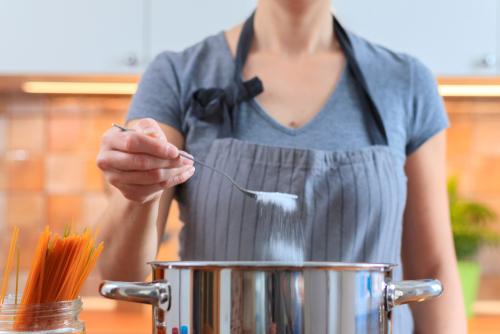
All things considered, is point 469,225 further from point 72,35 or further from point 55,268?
point 55,268

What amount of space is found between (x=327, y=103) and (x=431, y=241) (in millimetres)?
229

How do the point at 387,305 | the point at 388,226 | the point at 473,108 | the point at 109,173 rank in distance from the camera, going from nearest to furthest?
the point at 387,305 → the point at 109,173 → the point at 388,226 → the point at 473,108

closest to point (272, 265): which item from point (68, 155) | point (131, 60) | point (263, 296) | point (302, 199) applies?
point (263, 296)

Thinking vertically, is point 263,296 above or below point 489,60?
below

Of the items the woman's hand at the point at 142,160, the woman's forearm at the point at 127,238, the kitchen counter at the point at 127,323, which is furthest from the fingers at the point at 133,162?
the kitchen counter at the point at 127,323

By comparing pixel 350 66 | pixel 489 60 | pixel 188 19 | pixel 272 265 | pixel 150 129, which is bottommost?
pixel 272 265

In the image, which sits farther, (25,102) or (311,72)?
(25,102)

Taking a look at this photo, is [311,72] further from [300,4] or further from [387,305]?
[387,305]

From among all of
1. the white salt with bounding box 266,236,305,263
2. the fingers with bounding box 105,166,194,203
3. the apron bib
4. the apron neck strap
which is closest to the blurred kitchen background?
the apron neck strap

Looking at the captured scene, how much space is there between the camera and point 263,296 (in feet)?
1.79

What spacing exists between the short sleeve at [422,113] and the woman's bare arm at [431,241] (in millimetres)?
11

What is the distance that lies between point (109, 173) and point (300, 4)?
44cm

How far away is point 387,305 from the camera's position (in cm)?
59

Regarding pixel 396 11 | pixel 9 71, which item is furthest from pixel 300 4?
pixel 9 71
